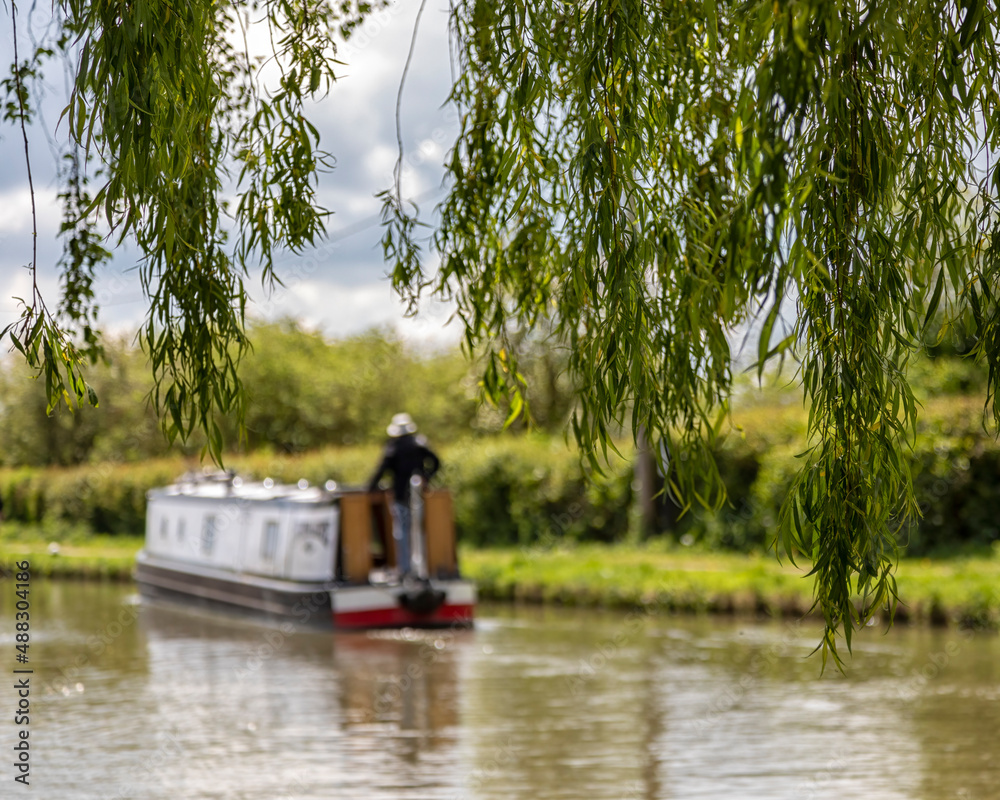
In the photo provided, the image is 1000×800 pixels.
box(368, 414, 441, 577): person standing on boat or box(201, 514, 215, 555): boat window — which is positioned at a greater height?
box(368, 414, 441, 577): person standing on boat

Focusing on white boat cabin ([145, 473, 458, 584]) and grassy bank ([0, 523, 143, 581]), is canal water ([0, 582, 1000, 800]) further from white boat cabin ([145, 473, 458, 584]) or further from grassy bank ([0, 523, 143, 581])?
grassy bank ([0, 523, 143, 581])

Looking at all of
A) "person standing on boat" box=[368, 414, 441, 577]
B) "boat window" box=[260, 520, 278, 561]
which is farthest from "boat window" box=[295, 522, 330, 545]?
"person standing on boat" box=[368, 414, 441, 577]

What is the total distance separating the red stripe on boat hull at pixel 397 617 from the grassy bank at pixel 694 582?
2.27 m

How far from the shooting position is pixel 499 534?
75.9 feet

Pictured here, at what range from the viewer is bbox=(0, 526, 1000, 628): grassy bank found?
1410 cm

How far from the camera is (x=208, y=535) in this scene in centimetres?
1889

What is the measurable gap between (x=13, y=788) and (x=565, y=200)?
5459mm

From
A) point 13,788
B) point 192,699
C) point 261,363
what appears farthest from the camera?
point 261,363

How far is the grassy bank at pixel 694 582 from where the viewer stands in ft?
46.3

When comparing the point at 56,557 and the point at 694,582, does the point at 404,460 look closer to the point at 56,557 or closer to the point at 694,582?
the point at 694,582

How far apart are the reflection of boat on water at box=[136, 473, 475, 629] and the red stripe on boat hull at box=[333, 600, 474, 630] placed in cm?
1

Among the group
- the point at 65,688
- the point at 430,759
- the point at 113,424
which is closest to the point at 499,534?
the point at 113,424

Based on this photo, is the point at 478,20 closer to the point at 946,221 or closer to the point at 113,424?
the point at 946,221

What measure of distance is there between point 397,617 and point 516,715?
5.50 metres
